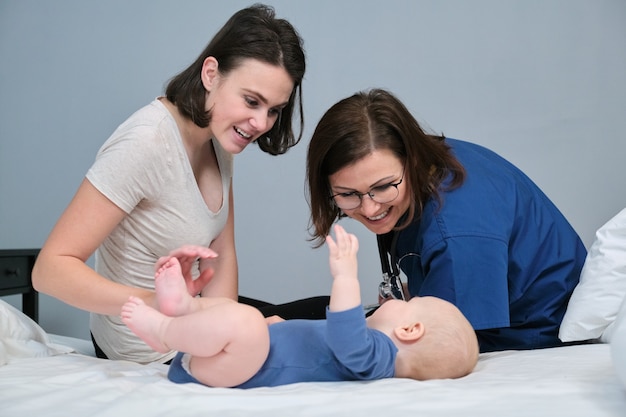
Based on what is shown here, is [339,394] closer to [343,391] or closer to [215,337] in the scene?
[343,391]

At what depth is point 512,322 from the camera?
1747 millimetres

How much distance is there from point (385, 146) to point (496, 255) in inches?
14.1

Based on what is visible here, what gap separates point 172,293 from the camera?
1.40 meters

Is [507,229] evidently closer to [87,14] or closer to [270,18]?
[270,18]

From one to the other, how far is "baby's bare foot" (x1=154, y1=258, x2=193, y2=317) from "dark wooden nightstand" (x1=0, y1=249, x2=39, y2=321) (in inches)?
54.6

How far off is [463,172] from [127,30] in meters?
2.15

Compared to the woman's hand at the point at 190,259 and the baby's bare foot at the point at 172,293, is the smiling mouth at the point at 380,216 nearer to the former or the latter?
the woman's hand at the point at 190,259

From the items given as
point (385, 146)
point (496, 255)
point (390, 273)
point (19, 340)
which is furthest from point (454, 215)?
point (19, 340)

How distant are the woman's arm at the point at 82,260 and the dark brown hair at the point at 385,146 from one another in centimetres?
50

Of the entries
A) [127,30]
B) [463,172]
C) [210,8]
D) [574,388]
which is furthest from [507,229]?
[127,30]

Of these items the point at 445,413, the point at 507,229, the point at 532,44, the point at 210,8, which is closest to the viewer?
the point at 445,413

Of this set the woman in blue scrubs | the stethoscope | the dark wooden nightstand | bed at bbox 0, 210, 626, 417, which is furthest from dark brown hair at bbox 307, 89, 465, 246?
the dark wooden nightstand

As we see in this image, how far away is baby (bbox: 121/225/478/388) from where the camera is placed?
127cm

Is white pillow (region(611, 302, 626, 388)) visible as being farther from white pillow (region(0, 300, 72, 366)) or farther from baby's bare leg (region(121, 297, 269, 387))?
white pillow (region(0, 300, 72, 366))
